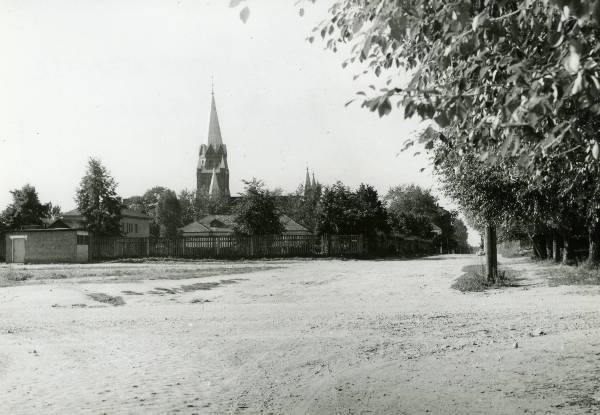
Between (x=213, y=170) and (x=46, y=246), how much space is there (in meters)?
101

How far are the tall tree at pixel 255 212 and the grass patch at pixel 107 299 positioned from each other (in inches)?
1232

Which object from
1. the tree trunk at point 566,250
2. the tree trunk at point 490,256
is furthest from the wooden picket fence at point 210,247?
the tree trunk at point 490,256

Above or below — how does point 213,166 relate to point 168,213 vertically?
above

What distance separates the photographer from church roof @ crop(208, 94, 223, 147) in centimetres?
11594

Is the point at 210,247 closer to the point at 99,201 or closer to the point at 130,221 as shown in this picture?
the point at 99,201

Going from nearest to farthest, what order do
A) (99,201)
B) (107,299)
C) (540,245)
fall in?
(107,299) < (540,245) < (99,201)

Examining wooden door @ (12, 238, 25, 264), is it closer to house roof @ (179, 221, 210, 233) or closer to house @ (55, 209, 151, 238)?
house @ (55, 209, 151, 238)

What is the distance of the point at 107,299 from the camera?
14242 millimetres

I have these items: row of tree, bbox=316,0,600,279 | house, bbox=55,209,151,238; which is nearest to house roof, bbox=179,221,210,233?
house, bbox=55,209,151,238

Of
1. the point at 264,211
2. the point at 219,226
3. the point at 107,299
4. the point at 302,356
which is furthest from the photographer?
the point at 219,226

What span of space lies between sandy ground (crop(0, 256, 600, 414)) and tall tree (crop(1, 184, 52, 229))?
177ft

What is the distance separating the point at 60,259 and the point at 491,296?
118 feet

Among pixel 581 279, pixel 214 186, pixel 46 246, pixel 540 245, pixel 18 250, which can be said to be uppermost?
pixel 214 186

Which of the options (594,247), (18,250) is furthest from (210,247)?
(594,247)
